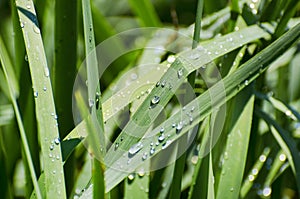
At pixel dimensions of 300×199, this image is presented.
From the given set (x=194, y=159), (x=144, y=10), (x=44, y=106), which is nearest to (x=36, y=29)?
(x=44, y=106)

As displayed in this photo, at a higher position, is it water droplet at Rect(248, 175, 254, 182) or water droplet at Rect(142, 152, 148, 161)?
water droplet at Rect(142, 152, 148, 161)

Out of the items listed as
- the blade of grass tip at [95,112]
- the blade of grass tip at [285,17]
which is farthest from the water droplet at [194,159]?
the blade of grass tip at [95,112]

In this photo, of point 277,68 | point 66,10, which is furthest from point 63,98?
point 277,68

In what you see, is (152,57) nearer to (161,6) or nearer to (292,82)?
(292,82)

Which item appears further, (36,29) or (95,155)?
(36,29)

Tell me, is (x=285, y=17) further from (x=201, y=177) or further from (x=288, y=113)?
(x=201, y=177)

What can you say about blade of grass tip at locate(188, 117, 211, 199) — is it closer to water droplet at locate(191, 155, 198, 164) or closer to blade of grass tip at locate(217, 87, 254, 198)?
blade of grass tip at locate(217, 87, 254, 198)

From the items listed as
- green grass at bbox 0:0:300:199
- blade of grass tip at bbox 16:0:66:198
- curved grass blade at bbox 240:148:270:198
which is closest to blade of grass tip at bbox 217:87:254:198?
green grass at bbox 0:0:300:199
